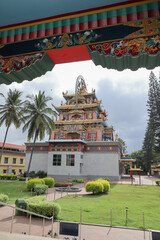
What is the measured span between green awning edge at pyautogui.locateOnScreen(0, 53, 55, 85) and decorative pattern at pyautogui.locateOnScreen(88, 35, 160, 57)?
47.8 inches

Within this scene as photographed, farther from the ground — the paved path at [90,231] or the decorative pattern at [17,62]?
the decorative pattern at [17,62]

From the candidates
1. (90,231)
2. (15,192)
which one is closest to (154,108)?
(15,192)

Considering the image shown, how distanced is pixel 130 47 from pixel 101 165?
2956 cm

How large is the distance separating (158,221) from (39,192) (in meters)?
10.8

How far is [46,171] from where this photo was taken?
108 ft

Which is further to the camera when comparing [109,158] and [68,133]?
[68,133]

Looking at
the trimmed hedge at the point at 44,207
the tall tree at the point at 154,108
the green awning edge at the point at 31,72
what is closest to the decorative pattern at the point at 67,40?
the green awning edge at the point at 31,72

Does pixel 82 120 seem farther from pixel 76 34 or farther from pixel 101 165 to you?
pixel 76 34

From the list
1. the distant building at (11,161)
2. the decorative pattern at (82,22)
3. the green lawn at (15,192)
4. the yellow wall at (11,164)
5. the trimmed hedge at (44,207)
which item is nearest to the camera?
the decorative pattern at (82,22)

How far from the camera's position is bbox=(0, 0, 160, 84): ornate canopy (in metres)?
3.63

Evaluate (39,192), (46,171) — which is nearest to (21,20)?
(39,192)

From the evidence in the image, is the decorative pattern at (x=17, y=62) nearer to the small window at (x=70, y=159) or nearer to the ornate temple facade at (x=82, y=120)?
the small window at (x=70, y=159)

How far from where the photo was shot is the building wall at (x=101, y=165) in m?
30.8

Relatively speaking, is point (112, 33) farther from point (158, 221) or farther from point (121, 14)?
point (158, 221)
